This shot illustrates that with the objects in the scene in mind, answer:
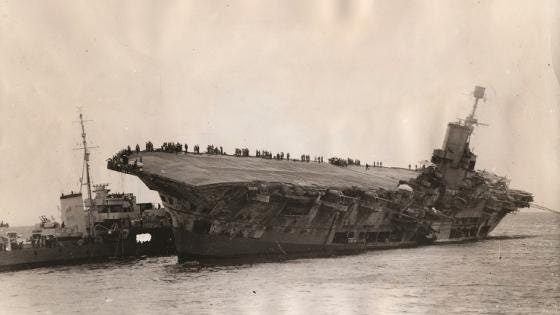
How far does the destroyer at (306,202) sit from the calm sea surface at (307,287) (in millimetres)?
2544

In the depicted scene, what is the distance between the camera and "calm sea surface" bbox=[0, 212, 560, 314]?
945 inches

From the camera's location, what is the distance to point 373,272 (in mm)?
31672

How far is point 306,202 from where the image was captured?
122 feet

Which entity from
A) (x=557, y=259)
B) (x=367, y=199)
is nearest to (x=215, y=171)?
(x=367, y=199)

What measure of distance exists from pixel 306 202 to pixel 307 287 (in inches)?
413

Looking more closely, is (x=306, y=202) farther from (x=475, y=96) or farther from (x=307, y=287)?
(x=475, y=96)

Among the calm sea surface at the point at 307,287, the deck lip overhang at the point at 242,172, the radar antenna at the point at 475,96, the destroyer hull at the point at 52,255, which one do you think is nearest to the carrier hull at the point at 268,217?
the deck lip overhang at the point at 242,172

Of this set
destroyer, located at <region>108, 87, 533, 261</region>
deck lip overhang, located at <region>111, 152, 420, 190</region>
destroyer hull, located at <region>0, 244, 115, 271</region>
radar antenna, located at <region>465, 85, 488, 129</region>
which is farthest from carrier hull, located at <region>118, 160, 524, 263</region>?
radar antenna, located at <region>465, 85, 488, 129</region>

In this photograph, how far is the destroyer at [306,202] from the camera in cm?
3525

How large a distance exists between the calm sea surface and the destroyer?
8.35 feet

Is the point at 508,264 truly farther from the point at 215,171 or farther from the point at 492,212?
the point at 492,212

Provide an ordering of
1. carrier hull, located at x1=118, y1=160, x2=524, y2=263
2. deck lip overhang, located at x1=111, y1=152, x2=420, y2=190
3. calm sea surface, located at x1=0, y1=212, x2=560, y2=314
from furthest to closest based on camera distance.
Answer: deck lip overhang, located at x1=111, y1=152, x2=420, y2=190 < carrier hull, located at x1=118, y1=160, x2=524, y2=263 < calm sea surface, located at x1=0, y1=212, x2=560, y2=314

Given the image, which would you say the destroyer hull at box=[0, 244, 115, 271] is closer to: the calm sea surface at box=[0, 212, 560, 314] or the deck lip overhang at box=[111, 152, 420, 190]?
the calm sea surface at box=[0, 212, 560, 314]

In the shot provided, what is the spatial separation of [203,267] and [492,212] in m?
31.0
